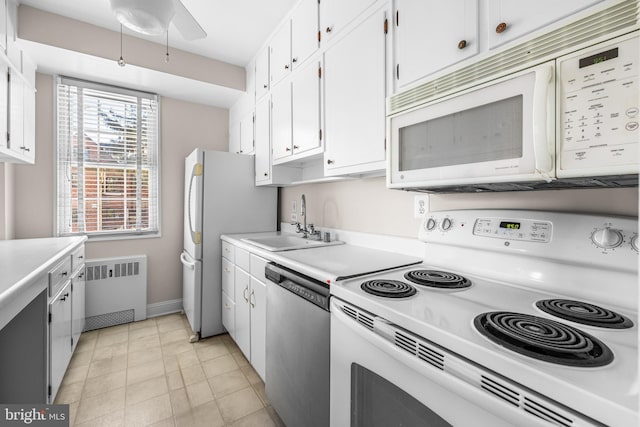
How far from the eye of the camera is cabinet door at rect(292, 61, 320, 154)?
1898 mm

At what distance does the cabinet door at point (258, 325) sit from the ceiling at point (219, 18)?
2132 mm

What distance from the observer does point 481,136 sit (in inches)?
38.9

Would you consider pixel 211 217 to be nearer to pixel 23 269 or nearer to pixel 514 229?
pixel 23 269

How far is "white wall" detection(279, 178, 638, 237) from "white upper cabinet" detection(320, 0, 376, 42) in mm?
963

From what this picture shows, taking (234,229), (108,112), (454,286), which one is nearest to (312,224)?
(234,229)

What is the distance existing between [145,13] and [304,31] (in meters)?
1.05

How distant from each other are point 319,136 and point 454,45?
952 mm

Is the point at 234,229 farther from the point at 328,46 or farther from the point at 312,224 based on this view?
the point at 328,46

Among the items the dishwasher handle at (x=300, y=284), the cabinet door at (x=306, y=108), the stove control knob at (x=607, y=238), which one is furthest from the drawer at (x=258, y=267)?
the stove control knob at (x=607, y=238)

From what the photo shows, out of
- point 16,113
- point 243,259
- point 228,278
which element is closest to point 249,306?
point 243,259

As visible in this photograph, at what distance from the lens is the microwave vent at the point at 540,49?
691mm

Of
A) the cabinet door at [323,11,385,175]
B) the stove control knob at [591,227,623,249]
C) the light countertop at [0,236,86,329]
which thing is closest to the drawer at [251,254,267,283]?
the cabinet door at [323,11,385,175]

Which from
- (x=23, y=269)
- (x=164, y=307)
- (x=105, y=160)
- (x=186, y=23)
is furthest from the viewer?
(x=164, y=307)

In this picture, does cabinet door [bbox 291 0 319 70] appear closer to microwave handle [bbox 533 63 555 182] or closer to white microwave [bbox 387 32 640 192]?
white microwave [bbox 387 32 640 192]
